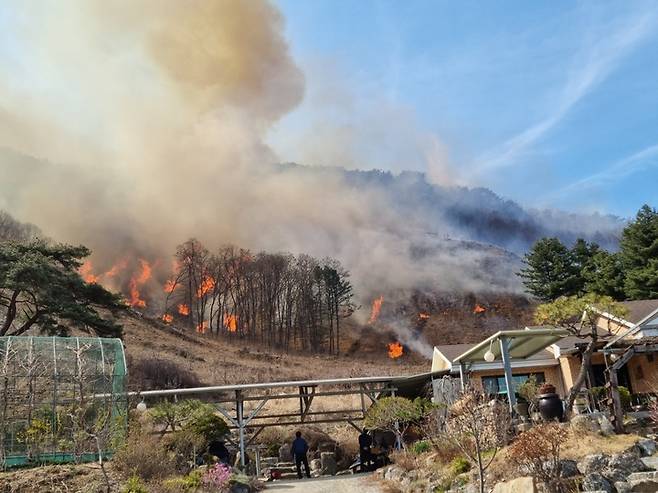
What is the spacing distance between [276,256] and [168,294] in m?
15.8

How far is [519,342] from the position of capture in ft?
65.1

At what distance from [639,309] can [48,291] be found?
90.3 feet

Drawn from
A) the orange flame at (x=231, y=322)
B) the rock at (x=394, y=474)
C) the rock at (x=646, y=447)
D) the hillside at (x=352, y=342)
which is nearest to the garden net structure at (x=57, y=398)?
the rock at (x=394, y=474)

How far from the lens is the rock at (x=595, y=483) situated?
11.1 meters

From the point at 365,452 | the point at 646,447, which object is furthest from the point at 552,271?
the point at 646,447

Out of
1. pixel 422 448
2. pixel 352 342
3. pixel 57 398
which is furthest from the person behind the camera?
pixel 352 342

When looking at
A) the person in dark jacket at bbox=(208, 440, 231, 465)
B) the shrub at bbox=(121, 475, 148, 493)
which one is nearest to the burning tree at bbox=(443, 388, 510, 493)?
the shrub at bbox=(121, 475, 148, 493)

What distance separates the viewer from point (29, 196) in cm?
8312

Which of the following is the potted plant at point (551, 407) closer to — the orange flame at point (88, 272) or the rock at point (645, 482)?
the rock at point (645, 482)

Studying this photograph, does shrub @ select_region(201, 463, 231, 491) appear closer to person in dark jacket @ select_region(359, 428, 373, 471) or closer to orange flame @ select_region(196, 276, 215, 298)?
person in dark jacket @ select_region(359, 428, 373, 471)

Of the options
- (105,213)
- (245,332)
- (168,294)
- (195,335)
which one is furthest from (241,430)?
(105,213)

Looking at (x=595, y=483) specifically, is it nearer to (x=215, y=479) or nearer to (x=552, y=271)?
(x=215, y=479)

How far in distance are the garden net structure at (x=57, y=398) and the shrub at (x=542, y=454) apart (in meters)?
9.95

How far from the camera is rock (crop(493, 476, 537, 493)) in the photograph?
9977mm
